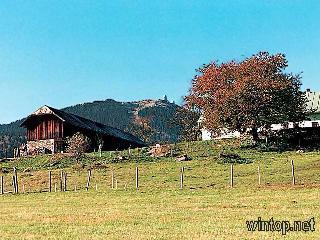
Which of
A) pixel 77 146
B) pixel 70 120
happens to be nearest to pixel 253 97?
pixel 77 146

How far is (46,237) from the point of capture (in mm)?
16984

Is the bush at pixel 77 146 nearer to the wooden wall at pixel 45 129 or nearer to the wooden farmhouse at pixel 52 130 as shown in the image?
the wooden farmhouse at pixel 52 130

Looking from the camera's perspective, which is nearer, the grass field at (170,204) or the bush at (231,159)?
the grass field at (170,204)

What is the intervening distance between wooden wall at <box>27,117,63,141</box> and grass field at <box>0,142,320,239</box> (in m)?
30.0

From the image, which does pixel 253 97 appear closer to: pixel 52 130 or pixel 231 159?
pixel 231 159

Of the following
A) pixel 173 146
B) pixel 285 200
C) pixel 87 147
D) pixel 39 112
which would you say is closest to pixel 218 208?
pixel 285 200

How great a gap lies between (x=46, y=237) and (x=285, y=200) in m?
14.1

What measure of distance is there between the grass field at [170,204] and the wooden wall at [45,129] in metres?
30.0

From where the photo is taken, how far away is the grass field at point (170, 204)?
57.6ft

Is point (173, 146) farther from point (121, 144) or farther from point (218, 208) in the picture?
point (218, 208)

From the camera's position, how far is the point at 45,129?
91.0 meters

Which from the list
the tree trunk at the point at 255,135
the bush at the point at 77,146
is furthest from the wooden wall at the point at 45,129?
the tree trunk at the point at 255,135

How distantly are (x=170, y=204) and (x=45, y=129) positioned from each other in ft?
219

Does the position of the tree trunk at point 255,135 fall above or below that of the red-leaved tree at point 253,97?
below
